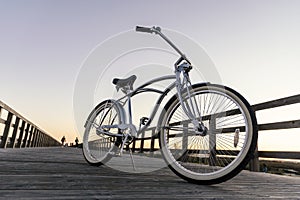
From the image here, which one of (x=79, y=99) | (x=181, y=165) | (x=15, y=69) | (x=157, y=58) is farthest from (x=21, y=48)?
(x=181, y=165)

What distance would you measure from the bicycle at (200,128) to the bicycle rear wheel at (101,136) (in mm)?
267

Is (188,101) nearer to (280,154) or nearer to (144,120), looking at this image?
(144,120)

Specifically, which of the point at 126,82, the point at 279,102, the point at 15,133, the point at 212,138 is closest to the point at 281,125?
the point at 279,102

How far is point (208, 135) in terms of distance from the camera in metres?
1.65

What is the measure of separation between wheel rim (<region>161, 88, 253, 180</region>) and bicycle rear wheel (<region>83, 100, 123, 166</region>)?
0.59 m

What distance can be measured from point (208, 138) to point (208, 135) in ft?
0.14

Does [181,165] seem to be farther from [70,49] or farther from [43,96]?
[43,96]

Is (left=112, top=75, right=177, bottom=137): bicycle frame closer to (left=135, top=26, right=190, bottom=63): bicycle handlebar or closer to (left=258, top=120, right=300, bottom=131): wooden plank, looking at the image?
(left=135, top=26, right=190, bottom=63): bicycle handlebar

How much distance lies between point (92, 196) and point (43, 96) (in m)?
7.11

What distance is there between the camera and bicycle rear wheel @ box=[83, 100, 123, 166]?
2.27 metres

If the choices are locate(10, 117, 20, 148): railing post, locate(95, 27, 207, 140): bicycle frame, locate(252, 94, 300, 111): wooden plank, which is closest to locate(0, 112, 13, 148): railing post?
locate(10, 117, 20, 148): railing post

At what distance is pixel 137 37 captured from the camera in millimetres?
2234

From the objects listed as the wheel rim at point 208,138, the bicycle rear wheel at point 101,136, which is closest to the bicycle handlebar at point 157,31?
the wheel rim at point 208,138

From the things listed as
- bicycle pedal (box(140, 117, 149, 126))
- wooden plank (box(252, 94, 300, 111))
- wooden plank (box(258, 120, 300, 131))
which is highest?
wooden plank (box(252, 94, 300, 111))
